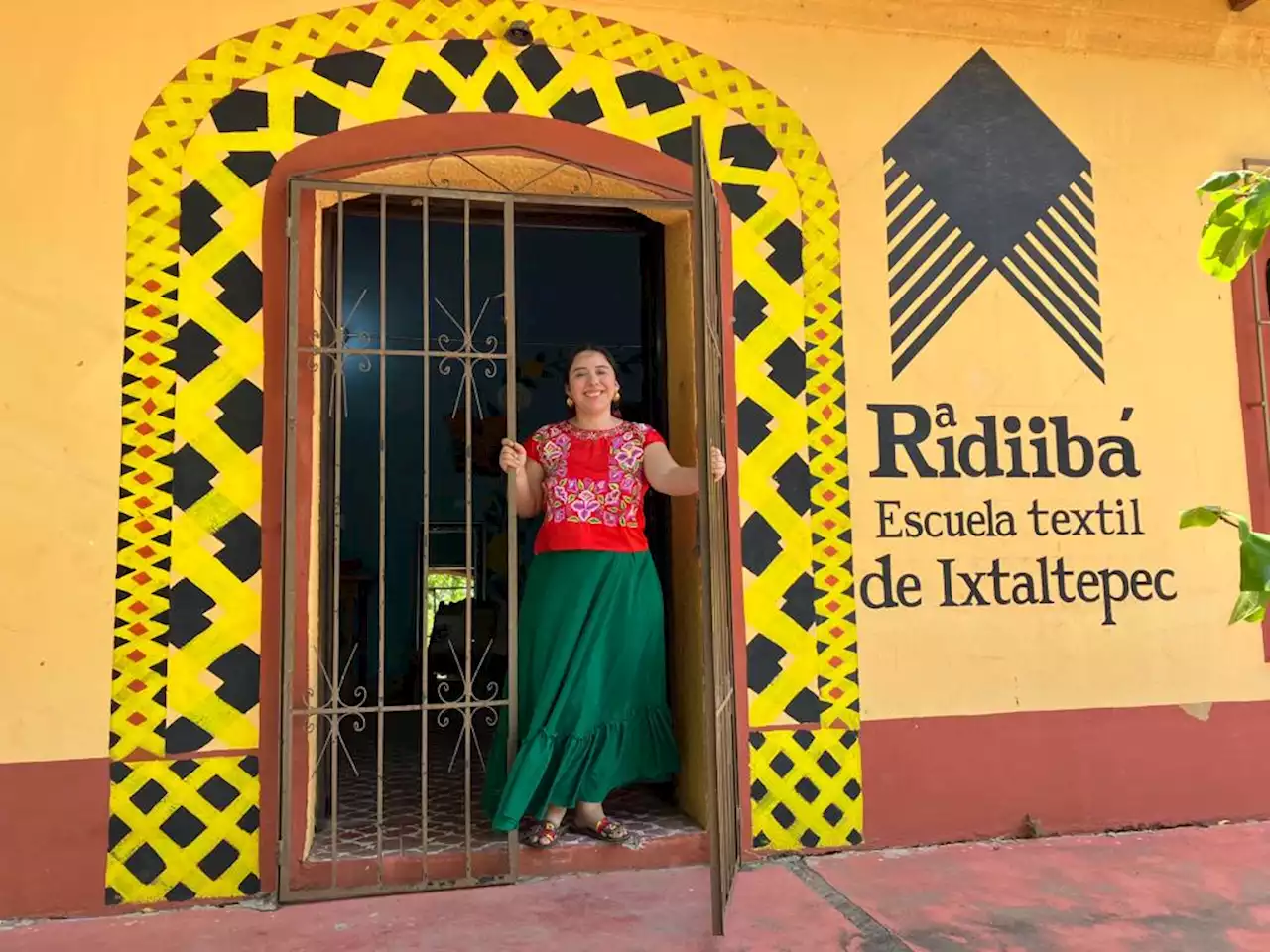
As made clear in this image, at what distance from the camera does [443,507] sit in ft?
26.9

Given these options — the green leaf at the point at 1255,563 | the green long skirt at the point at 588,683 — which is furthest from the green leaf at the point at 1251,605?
the green long skirt at the point at 588,683

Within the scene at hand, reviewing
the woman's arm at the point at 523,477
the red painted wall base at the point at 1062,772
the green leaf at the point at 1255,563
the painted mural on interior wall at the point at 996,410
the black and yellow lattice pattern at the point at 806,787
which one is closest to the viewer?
the green leaf at the point at 1255,563

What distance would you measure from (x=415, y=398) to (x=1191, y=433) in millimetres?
5486

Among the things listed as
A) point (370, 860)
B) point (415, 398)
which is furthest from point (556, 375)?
point (370, 860)

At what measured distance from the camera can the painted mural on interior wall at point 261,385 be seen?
10.7 feet

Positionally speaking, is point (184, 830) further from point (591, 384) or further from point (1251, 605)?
point (1251, 605)

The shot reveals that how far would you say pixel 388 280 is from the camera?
21.6 ft

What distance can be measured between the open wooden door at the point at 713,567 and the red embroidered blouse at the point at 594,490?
394mm

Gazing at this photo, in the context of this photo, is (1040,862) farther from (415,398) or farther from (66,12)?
(415,398)

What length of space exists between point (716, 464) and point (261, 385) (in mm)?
1545

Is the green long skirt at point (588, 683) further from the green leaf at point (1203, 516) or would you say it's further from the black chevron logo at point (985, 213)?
the green leaf at point (1203, 516)

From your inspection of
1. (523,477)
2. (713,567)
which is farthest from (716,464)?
(523,477)

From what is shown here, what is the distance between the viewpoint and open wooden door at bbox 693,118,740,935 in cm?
285

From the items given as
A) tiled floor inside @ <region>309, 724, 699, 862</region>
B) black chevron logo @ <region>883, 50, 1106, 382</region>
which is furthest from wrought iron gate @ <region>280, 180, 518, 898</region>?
black chevron logo @ <region>883, 50, 1106, 382</region>
